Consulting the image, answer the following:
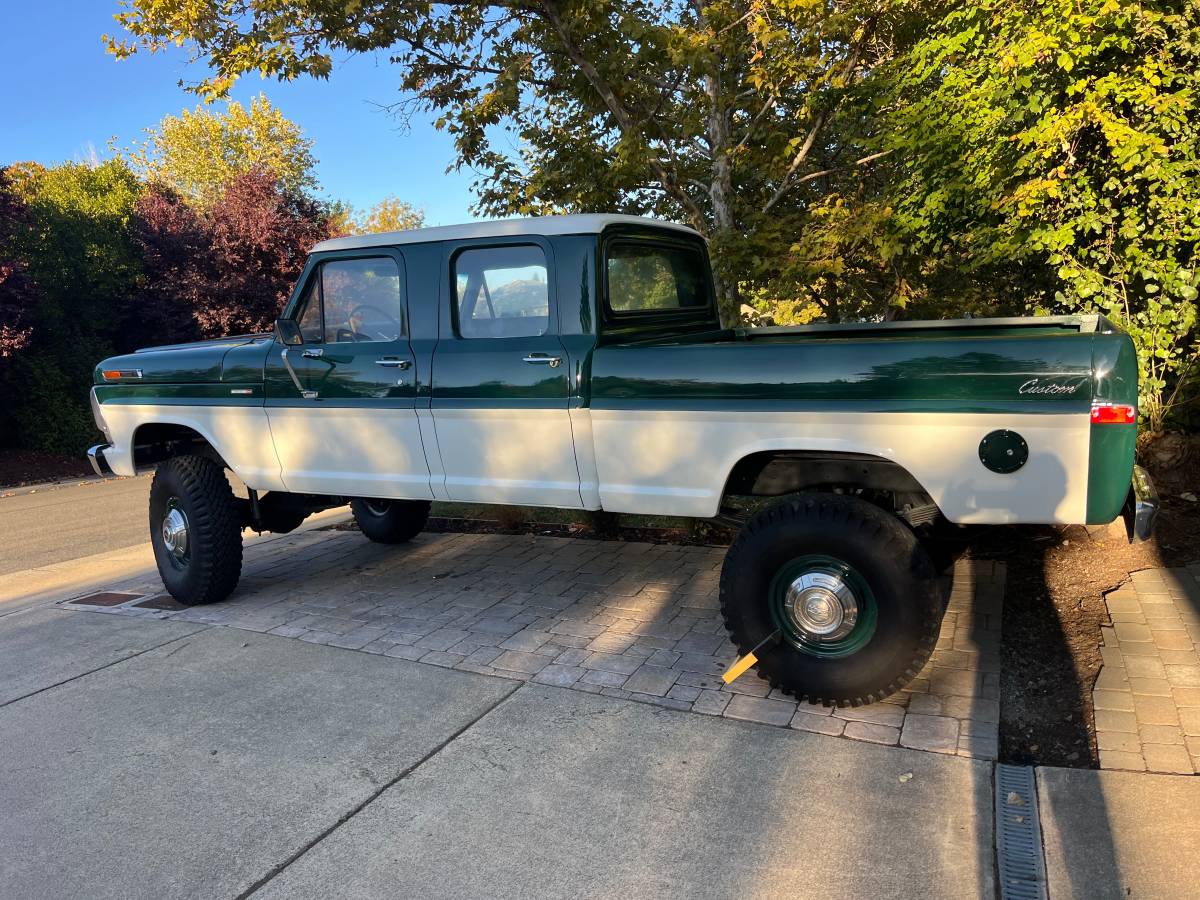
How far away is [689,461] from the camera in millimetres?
3531

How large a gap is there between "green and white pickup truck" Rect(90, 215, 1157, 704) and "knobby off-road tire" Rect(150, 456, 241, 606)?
1 cm

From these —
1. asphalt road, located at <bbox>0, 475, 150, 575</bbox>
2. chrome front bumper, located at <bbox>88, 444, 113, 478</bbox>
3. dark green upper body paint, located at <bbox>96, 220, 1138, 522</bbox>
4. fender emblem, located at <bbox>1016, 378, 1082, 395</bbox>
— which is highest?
dark green upper body paint, located at <bbox>96, 220, 1138, 522</bbox>

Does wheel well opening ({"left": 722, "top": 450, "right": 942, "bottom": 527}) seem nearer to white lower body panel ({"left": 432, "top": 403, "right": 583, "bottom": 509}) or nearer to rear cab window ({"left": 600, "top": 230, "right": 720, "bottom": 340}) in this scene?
white lower body panel ({"left": 432, "top": 403, "right": 583, "bottom": 509})

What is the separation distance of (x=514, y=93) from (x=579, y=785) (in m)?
5.85

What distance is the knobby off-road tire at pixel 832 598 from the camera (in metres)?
3.16

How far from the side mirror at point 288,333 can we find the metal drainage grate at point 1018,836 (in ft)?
13.2

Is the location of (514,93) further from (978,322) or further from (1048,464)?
(1048,464)

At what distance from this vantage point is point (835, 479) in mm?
3537

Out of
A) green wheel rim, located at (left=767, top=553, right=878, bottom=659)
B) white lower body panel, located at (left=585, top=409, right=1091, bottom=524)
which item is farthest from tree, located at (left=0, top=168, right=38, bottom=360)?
green wheel rim, located at (left=767, top=553, right=878, bottom=659)

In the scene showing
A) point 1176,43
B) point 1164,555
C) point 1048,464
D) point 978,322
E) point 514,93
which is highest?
point 514,93

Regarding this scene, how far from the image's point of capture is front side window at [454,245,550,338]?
3992 millimetres

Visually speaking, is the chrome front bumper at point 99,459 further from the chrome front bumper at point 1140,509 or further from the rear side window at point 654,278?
the chrome front bumper at point 1140,509

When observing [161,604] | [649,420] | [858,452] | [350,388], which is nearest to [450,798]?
[649,420]

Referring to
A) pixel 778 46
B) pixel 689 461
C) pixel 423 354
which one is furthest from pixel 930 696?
pixel 778 46
